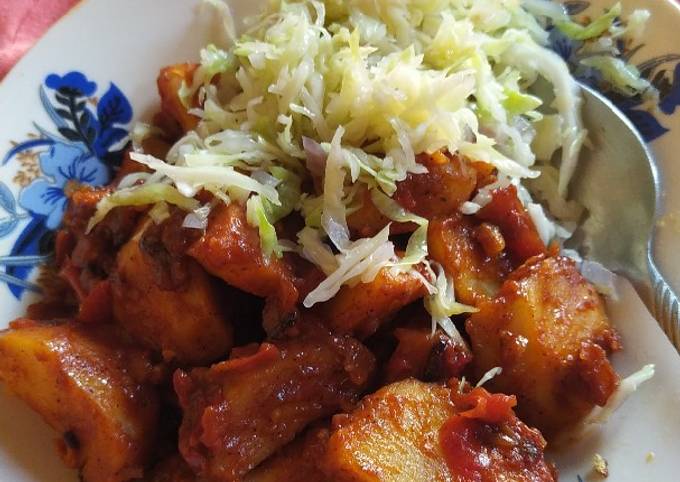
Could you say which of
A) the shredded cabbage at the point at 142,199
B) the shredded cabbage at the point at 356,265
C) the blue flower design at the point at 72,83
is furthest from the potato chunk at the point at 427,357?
the blue flower design at the point at 72,83

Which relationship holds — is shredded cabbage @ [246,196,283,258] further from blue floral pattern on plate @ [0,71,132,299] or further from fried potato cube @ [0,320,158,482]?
blue floral pattern on plate @ [0,71,132,299]

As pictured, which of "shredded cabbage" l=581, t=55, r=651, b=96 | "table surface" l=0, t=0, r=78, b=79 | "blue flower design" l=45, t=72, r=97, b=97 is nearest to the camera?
"shredded cabbage" l=581, t=55, r=651, b=96

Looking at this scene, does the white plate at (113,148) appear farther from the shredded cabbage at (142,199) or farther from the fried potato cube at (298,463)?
the fried potato cube at (298,463)

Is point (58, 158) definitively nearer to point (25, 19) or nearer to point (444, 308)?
point (25, 19)

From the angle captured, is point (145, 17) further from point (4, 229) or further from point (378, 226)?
point (378, 226)

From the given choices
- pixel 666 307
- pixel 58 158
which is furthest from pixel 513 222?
pixel 58 158

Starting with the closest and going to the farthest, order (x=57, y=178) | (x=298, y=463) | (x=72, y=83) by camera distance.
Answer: (x=298, y=463), (x=57, y=178), (x=72, y=83)

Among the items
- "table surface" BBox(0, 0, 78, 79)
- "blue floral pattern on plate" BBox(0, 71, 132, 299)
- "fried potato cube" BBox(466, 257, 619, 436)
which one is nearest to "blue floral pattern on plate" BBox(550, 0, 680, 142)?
"fried potato cube" BBox(466, 257, 619, 436)
